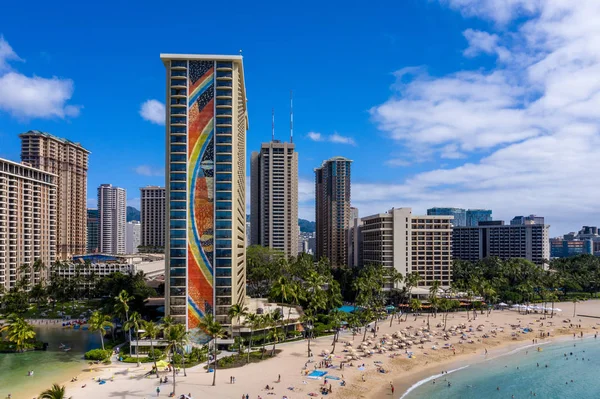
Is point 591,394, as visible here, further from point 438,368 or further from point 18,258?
point 18,258

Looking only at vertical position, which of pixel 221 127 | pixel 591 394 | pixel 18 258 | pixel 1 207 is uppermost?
pixel 221 127

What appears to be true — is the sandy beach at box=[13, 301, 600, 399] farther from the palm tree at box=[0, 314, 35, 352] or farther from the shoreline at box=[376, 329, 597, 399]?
the palm tree at box=[0, 314, 35, 352]

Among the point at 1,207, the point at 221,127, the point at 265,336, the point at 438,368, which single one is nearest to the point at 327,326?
the point at 265,336

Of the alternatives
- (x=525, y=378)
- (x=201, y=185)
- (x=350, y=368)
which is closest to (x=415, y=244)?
(x=525, y=378)

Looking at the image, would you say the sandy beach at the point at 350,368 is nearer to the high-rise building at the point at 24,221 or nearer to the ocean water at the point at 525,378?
the ocean water at the point at 525,378

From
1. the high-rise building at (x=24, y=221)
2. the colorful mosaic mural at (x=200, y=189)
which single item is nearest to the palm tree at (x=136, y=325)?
the colorful mosaic mural at (x=200, y=189)

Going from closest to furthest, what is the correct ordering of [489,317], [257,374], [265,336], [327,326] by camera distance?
[257,374], [265,336], [327,326], [489,317]
